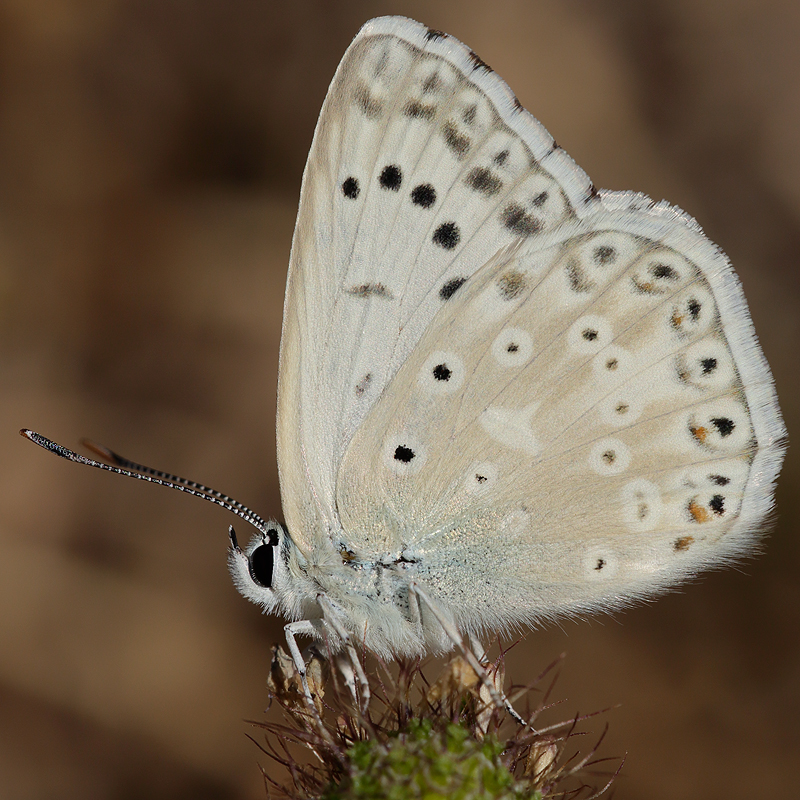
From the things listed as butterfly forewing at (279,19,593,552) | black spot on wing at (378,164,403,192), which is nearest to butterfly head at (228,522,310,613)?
butterfly forewing at (279,19,593,552)

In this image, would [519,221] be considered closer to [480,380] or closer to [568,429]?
[480,380]

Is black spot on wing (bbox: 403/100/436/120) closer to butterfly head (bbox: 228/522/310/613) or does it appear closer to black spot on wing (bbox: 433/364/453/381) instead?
black spot on wing (bbox: 433/364/453/381)

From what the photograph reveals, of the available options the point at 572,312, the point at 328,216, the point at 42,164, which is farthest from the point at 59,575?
the point at 572,312

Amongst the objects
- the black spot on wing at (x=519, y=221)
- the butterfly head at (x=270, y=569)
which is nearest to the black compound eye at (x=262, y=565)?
the butterfly head at (x=270, y=569)

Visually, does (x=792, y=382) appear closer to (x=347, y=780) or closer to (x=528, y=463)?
(x=528, y=463)

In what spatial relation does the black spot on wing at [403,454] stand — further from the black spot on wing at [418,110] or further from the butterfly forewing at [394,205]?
the black spot on wing at [418,110]
